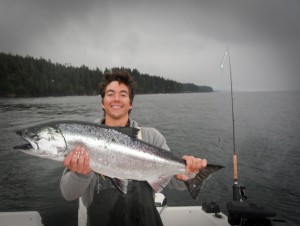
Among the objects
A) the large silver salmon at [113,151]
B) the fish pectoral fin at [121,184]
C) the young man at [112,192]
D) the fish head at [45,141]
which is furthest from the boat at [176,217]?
the fish head at [45,141]

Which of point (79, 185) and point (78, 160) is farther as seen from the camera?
point (79, 185)

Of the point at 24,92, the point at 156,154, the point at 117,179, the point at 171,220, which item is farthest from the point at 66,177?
the point at 24,92

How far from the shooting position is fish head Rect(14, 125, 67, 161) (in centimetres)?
363

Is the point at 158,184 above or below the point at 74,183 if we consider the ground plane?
below

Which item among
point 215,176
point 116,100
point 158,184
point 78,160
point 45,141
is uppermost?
point 116,100

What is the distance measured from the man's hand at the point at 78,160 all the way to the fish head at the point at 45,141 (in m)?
0.14

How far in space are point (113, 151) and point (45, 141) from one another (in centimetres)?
96

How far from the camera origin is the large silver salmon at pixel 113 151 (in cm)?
367

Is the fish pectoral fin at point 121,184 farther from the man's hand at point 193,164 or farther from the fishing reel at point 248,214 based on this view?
the fishing reel at point 248,214

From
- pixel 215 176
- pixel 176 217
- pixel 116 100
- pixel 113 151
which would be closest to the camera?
pixel 113 151

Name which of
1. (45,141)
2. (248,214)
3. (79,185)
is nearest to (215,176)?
(248,214)

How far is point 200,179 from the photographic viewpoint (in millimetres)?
4289

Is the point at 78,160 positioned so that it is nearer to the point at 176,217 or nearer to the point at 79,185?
the point at 79,185

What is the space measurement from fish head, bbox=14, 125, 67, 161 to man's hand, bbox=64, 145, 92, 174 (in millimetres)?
141
